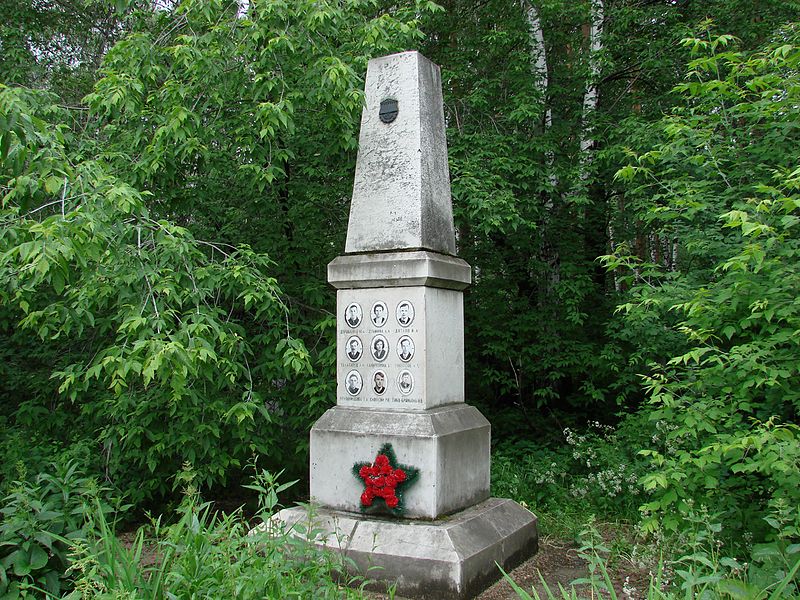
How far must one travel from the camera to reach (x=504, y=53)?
8.33 meters

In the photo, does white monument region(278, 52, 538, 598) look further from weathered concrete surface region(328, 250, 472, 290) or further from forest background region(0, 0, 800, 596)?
forest background region(0, 0, 800, 596)

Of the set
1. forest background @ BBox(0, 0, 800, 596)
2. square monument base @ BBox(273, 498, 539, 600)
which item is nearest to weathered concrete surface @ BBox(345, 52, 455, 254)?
forest background @ BBox(0, 0, 800, 596)

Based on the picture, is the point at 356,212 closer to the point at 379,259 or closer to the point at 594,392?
the point at 379,259

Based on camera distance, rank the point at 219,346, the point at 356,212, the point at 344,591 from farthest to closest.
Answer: the point at 219,346
the point at 356,212
the point at 344,591

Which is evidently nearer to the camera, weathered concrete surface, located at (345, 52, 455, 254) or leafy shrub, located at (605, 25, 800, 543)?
leafy shrub, located at (605, 25, 800, 543)

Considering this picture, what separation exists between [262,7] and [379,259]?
2339 millimetres

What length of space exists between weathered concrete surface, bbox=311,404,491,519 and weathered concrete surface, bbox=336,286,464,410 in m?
0.09

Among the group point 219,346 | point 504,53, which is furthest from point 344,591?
A: point 504,53

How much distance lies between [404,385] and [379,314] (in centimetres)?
51

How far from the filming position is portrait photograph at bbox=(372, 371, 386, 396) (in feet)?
14.4

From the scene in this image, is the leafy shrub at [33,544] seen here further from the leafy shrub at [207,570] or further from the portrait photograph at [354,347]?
the portrait photograph at [354,347]

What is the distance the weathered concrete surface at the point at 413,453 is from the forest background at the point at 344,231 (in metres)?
0.64

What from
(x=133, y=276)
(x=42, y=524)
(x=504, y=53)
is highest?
(x=504, y=53)

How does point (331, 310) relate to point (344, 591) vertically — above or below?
above
